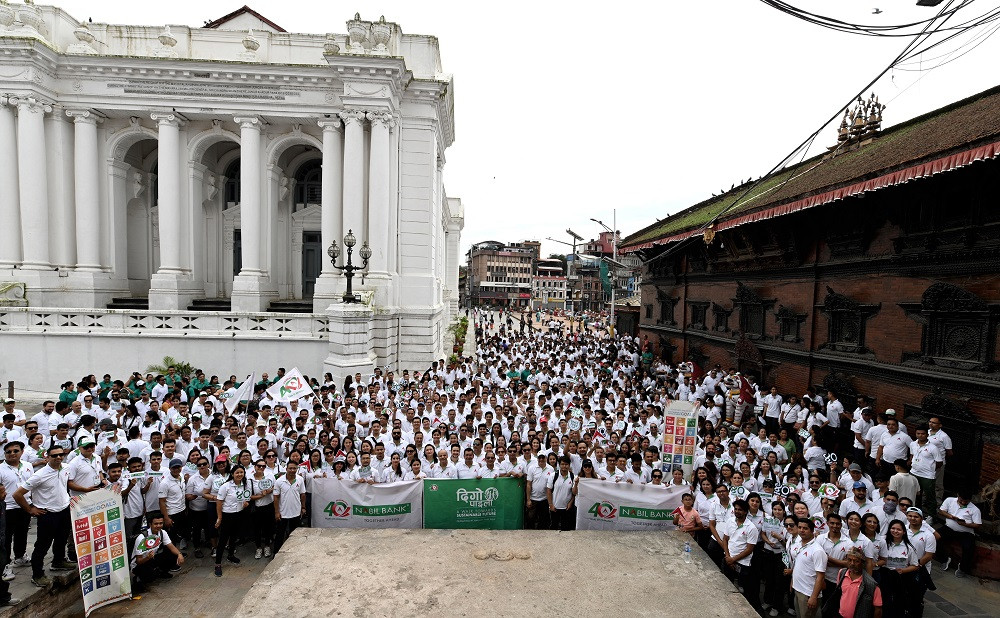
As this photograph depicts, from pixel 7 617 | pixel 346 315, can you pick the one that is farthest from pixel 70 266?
pixel 7 617

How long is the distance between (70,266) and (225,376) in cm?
1126

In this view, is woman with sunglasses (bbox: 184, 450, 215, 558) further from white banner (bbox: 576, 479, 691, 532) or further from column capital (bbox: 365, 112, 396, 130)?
column capital (bbox: 365, 112, 396, 130)

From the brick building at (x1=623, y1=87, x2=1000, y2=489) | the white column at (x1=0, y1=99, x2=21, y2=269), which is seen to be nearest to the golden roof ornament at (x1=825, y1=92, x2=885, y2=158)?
the brick building at (x1=623, y1=87, x2=1000, y2=489)

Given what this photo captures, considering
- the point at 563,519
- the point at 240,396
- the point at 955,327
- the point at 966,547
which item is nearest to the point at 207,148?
the point at 240,396

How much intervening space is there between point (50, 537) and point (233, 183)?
86.5 feet

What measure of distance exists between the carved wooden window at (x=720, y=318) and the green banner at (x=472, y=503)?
1412cm

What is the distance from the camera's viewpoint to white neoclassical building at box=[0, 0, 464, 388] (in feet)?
74.6

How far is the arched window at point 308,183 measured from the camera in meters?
30.5

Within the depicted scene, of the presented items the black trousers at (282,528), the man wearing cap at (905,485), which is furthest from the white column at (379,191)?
the man wearing cap at (905,485)

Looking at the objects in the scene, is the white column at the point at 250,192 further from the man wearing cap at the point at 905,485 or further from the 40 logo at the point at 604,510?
the man wearing cap at the point at 905,485

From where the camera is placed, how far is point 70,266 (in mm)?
24891

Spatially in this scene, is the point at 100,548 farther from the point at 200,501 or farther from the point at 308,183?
the point at 308,183

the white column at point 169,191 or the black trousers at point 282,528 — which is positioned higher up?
the white column at point 169,191

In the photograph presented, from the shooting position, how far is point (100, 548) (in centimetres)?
703
